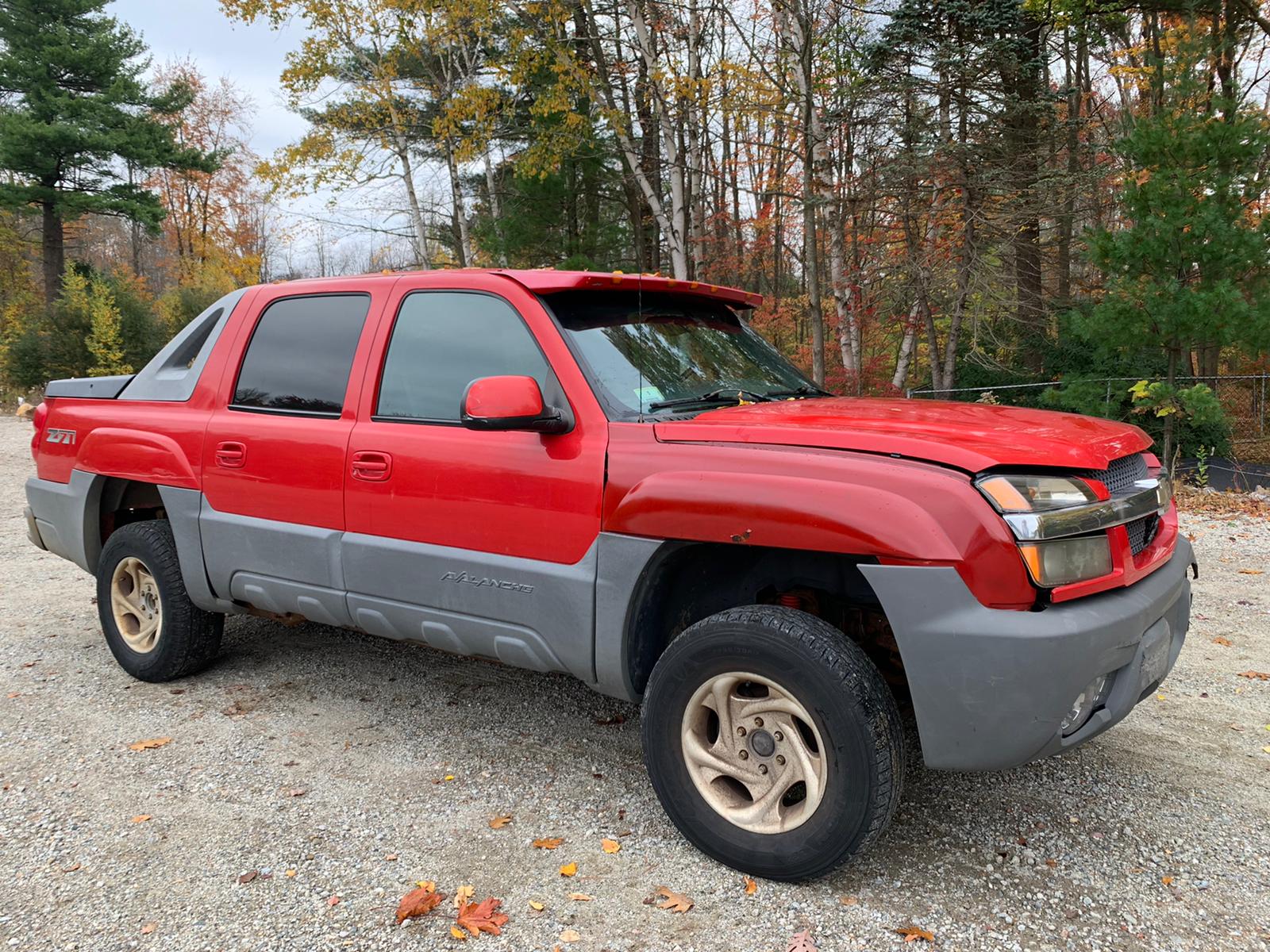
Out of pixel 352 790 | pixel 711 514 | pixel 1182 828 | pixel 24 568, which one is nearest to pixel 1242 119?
pixel 1182 828

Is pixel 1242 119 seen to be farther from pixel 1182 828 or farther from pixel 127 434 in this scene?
pixel 127 434

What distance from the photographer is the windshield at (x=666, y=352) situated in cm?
315

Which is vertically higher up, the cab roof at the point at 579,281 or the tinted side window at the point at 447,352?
the cab roof at the point at 579,281

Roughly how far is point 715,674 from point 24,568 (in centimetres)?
696

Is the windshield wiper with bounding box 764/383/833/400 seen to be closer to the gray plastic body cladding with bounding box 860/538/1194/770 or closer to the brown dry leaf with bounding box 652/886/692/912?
the gray plastic body cladding with bounding box 860/538/1194/770

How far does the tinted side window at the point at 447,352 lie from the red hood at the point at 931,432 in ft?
2.53

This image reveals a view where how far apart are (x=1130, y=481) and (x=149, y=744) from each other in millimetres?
4038

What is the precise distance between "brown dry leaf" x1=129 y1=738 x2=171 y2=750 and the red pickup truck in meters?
0.65

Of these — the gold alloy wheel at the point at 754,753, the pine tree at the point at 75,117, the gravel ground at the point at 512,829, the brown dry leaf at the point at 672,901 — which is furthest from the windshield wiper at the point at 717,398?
the pine tree at the point at 75,117

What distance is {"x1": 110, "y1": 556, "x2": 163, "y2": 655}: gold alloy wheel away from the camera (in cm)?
440

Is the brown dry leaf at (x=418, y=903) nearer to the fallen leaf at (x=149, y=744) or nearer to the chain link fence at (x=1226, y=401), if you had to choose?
the fallen leaf at (x=149, y=744)

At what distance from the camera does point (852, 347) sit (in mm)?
15359

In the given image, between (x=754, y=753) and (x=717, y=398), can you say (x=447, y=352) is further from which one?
(x=754, y=753)

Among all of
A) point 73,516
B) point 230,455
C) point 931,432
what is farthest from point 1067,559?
point 73,516
